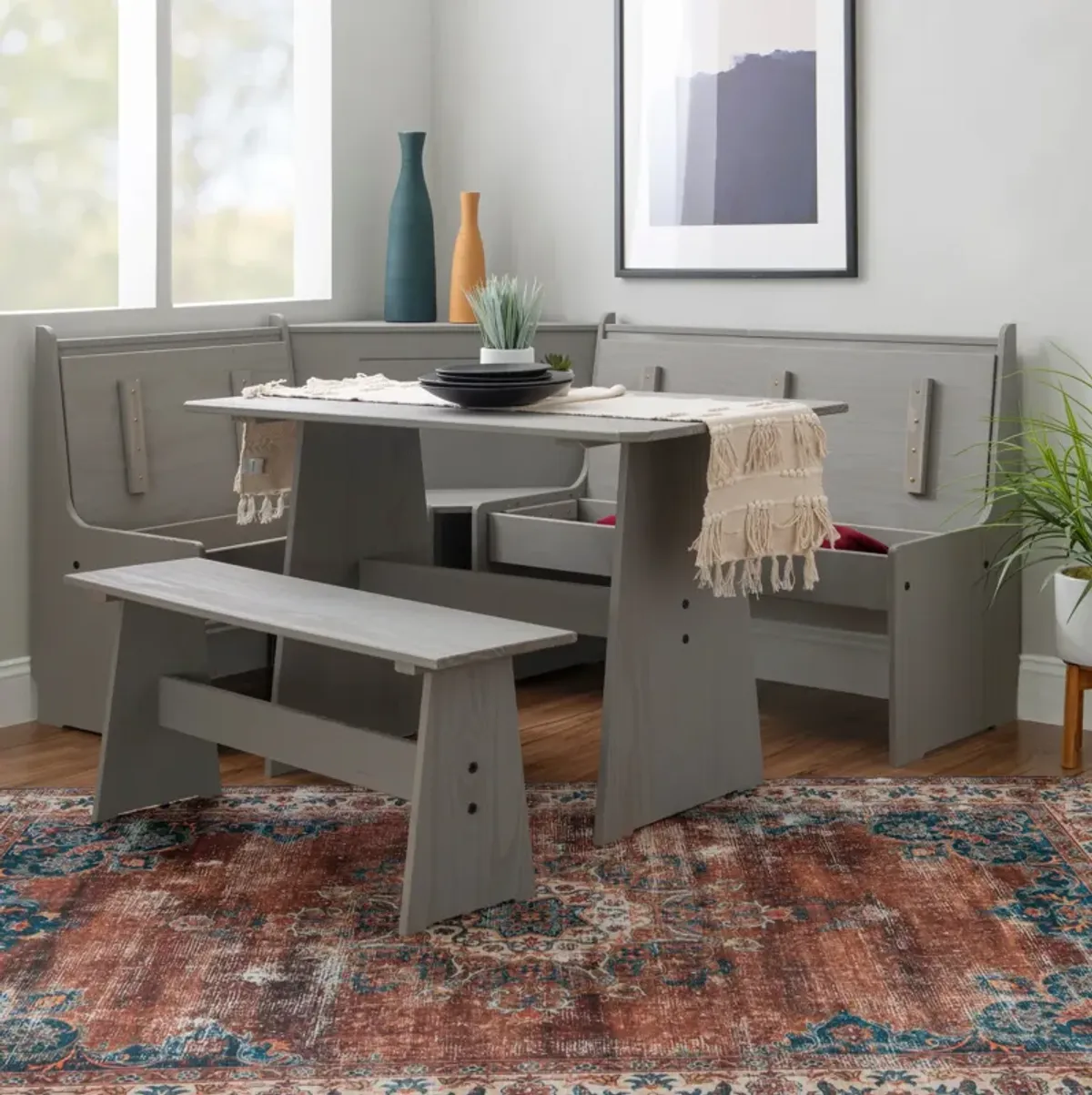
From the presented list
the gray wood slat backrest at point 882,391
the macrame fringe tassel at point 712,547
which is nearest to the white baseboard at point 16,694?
the gray wood slat backrest at point 882,391

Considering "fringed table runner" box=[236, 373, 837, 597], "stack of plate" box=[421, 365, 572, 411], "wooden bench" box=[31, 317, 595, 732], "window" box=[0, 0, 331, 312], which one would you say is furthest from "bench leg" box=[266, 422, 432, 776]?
"window" box=[0, 0, 331, 312]

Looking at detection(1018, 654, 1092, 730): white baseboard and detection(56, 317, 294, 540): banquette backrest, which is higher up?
detection(56, 317, 294, 540): banquette backrest

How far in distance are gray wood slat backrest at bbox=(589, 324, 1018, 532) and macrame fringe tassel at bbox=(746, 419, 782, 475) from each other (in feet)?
3.38

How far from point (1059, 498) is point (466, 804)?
168 cm

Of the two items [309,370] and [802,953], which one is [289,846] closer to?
[802,953]

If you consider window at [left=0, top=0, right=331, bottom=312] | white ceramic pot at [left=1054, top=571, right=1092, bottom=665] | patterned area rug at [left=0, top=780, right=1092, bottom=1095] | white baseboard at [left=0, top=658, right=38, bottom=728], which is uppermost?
window at [left=0, top=0, right=331, bottom=312]

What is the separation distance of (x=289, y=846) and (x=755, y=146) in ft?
7.56

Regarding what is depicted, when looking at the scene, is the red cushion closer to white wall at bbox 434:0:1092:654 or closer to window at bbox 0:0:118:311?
white wall at bbox 434:0:1092:654

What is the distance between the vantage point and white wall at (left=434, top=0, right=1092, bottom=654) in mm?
4004

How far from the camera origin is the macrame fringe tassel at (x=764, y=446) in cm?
315

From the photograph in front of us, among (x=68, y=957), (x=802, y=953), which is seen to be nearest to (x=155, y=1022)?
(x=68, y=957)

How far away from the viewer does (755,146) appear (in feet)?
14.7

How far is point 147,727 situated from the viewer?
3492 millimetres

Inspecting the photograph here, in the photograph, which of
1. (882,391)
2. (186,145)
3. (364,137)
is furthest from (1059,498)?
(186,145)
